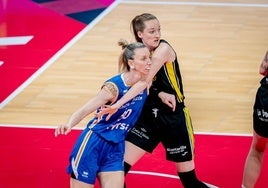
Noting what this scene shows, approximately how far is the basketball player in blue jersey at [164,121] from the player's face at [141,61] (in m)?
0.42

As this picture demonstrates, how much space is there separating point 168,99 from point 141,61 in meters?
0.62

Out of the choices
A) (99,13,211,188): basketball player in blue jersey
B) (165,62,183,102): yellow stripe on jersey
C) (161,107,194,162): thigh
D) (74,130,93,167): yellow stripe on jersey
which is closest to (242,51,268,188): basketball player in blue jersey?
(99,13,211,188): basketball player in blue jersey

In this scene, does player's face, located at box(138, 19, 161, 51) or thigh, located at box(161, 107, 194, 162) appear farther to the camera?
thigh, located at box(161, 107, 194, 162)

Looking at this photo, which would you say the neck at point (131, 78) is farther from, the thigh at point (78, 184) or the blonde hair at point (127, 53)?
the thigh at point (78, 184)

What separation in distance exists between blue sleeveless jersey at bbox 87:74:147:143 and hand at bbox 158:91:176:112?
1.44 feet

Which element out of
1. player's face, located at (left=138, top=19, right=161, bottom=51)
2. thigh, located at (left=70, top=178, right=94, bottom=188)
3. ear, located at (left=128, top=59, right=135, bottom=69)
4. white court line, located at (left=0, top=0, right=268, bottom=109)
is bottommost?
white court line, located at (left=0, top=0, right=268, bottom=109)

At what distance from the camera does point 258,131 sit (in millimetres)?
7418

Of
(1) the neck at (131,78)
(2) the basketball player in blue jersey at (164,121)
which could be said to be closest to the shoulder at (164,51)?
(2) the basketball player in blue jersey at (164,121)

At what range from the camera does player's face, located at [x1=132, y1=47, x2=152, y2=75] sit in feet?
22.6

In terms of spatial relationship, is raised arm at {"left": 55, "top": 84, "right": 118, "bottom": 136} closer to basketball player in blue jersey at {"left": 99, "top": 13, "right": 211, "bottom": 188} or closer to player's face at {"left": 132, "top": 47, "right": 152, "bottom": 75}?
player's face at {"left": 132, "top": 47, "right": 152, "bottom": 75}

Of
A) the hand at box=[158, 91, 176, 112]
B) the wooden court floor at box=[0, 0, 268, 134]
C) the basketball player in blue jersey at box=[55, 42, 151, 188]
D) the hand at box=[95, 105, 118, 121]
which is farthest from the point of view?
the wooden court floor at box=[0, 0, 268, 134]

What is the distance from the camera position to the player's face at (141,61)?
6895 millimetres

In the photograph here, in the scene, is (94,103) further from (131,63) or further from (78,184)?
(78,184)

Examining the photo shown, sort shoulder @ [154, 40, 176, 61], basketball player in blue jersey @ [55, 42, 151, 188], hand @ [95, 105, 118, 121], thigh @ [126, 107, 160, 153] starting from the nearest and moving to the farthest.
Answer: hand @ [95, 105, 118, 121], basketball player in blue jersey @ [55, 42, 151, 188], shoulder @ [154, 40, 176, 61], thigh @ [126, 107, 160, 153]
